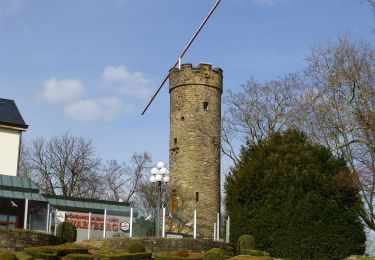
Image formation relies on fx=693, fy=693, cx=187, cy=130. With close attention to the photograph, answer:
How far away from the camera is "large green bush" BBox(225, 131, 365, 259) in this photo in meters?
31.5

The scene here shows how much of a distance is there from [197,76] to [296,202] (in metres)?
19.6

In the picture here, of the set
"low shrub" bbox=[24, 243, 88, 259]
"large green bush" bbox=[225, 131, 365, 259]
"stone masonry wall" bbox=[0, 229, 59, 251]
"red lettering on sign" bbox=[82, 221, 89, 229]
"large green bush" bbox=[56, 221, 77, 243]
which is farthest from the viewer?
"red lettering on sign" bbox=[82, 221, 89, 229]

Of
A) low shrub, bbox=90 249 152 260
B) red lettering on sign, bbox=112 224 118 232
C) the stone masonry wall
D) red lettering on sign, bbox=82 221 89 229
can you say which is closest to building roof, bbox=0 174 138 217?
red lettering on sign, bbox=112 224 118 232

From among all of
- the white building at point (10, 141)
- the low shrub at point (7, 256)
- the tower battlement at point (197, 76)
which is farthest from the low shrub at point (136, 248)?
the tower battlement at point (197, 76)

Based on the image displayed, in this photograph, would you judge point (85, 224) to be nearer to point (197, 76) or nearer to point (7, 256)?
point (7, 256)

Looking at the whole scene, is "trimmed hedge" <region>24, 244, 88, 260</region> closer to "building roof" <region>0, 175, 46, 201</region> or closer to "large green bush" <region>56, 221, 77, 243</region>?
"large green bush" <region>56, 221, 77, 243</region>

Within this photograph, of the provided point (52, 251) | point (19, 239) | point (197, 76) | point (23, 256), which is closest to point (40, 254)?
point (23, 256)

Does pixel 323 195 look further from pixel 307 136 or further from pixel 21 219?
pixel 21 219

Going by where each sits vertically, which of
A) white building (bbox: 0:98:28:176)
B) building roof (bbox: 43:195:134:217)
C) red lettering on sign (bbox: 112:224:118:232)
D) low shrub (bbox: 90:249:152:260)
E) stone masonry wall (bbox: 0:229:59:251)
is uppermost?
white building (bbox: 0:98:28:176)

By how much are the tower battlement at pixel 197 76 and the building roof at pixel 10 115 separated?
44.4 ft

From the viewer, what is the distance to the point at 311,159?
33.3 metres

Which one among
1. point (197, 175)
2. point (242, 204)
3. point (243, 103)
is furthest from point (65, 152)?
point (242, 204)

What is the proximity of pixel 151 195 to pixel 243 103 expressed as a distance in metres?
11.2

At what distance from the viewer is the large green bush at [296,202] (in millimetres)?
31547
